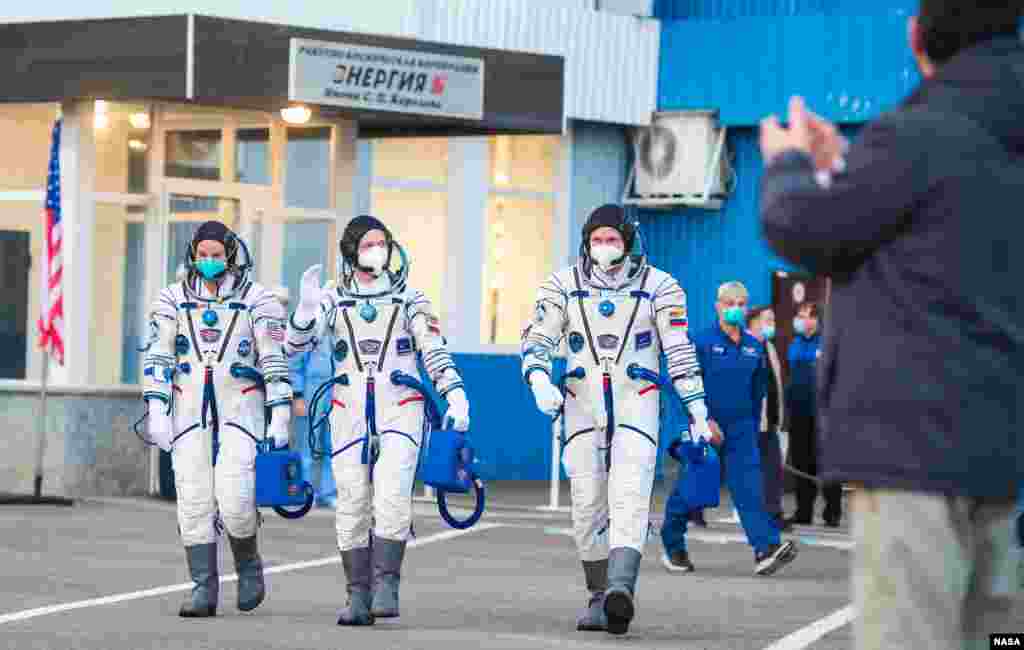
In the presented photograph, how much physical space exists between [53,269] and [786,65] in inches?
365

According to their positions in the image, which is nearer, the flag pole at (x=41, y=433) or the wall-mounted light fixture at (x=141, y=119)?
the flag pole at (x=41, y=433)

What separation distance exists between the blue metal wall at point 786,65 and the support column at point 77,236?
834cm

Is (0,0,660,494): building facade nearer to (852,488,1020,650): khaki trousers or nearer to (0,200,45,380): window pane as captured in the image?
(0,200,45,380): window pane

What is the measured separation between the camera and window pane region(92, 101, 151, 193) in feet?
74.2

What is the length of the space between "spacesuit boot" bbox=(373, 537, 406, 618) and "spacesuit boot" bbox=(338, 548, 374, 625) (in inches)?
2.2

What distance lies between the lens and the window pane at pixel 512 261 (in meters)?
28.1

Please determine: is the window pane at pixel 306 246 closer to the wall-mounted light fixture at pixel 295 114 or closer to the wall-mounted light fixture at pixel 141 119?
the wall-mounted light fixture at pixel 295 114

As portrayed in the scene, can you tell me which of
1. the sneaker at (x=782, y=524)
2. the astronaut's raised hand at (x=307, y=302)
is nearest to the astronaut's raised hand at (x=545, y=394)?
the astronaut's raised hand at (x=307, y=302)

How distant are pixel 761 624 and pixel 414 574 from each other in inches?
138

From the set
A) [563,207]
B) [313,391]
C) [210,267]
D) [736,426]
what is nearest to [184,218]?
[313,391]

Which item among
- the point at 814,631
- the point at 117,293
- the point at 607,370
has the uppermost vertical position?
the point at 117,293

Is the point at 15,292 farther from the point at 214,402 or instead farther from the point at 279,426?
the point at 279,426

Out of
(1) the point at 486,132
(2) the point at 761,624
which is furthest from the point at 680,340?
(1) the point at 486,132

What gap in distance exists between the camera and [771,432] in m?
20.9
